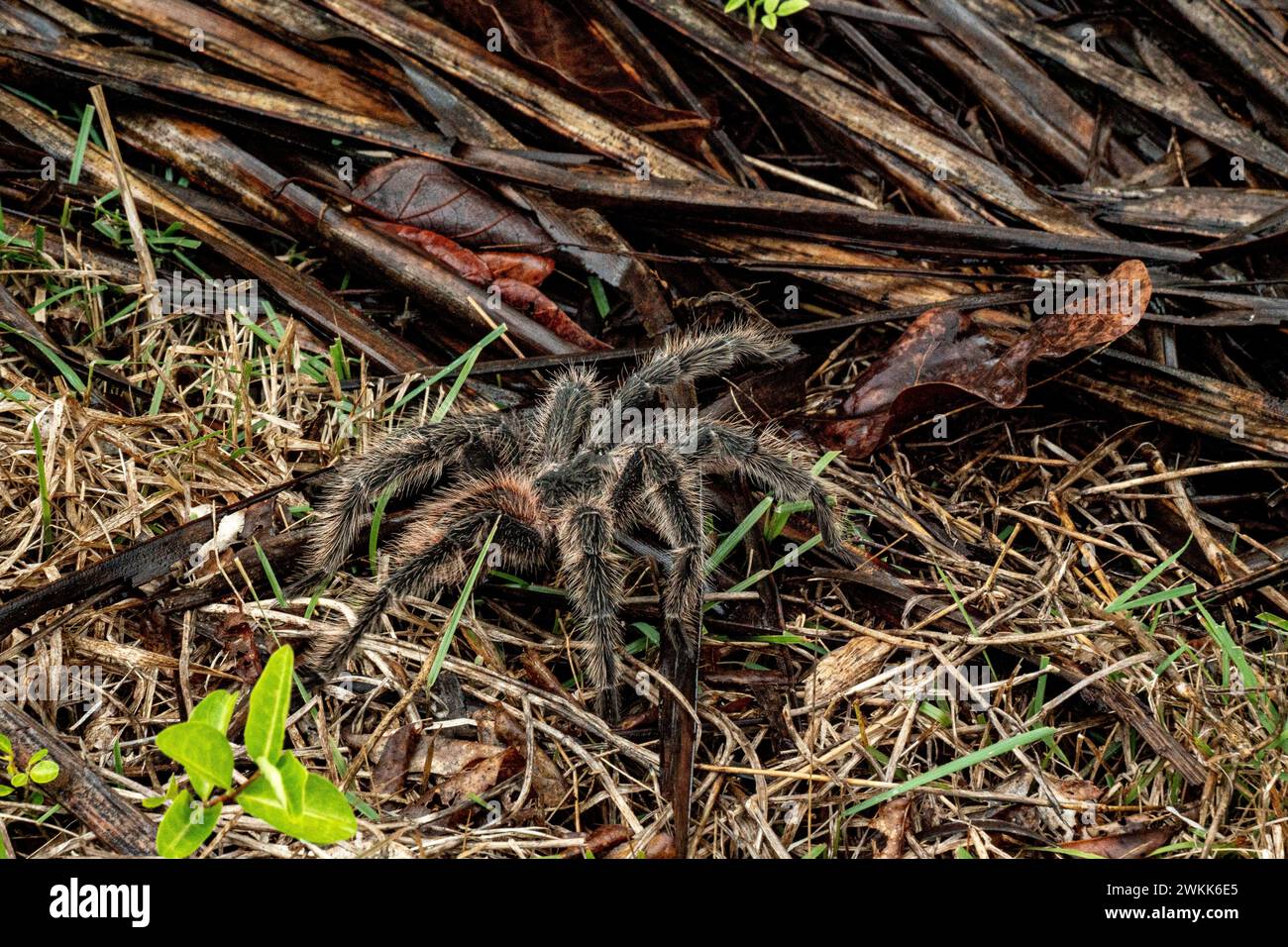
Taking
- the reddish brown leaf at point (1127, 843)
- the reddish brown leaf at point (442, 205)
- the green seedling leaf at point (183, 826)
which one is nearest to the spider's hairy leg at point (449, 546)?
the green seedling leaf at point (183, 826)

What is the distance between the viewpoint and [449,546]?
10.3 feet

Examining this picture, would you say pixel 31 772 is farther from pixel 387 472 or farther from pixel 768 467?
pixel 768 467

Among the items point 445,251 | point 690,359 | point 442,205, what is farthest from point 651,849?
point 442,205

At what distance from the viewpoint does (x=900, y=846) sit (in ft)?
9.26

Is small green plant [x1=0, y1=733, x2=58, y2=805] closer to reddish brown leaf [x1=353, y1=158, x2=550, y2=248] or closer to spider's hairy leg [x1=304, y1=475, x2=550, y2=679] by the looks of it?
spider's hairy leg [x1=304, y1=475, x2=550, y2=679]

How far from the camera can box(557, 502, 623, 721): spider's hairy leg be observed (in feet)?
9.98

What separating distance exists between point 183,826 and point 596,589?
4.21 feet

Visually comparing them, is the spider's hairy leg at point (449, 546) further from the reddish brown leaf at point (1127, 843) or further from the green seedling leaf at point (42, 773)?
the reddish brown leaf at point (1127, 843)

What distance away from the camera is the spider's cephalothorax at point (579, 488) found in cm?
309

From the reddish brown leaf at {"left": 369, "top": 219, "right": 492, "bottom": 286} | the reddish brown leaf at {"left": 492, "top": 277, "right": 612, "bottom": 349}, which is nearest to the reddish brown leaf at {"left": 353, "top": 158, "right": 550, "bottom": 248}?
the reddish brown leaf at {"left": 369, "top": 219, "right": 492, "bottom": 286}

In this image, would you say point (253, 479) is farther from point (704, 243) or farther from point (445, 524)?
point (704, 243)

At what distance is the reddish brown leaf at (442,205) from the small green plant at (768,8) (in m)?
1.19

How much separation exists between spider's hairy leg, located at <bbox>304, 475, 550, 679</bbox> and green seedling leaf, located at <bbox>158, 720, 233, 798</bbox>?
2.67ft
